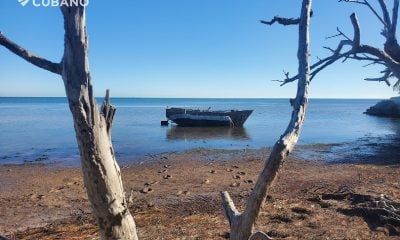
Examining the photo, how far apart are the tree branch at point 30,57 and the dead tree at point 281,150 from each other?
2.03 metres

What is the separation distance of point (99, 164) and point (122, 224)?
0.67m

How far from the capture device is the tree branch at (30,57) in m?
3.32

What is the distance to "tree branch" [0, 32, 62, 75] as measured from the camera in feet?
10.9

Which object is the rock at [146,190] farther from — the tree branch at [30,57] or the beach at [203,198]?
the tree branch at [30,57]

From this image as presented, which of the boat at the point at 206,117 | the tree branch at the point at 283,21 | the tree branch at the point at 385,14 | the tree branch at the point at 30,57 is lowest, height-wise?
the boat at the point at 206,117

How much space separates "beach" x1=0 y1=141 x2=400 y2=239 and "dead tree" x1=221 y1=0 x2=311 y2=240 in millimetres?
2562

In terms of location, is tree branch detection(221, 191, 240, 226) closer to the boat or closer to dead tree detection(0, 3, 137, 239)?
dead tree detection(0, 3, 137, 239)

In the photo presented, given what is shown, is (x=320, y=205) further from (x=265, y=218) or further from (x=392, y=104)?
(x=392, y=104)

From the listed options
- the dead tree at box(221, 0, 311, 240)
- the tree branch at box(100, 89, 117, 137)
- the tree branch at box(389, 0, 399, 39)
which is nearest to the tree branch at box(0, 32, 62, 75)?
the tree branch at box(100, 89, 117, 137)

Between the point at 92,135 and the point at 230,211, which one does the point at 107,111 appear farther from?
the point at 230,211

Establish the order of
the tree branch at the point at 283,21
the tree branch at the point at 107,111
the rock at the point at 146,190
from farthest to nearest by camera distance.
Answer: the rock at the point at 146,190 → the tree branch at the point at 283,21 → the tree branch at the point at 107,111

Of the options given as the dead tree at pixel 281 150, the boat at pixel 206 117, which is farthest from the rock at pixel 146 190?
the boat at pixel 206 117

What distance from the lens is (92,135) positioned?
3.41 metres

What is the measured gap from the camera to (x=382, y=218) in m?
6.43
